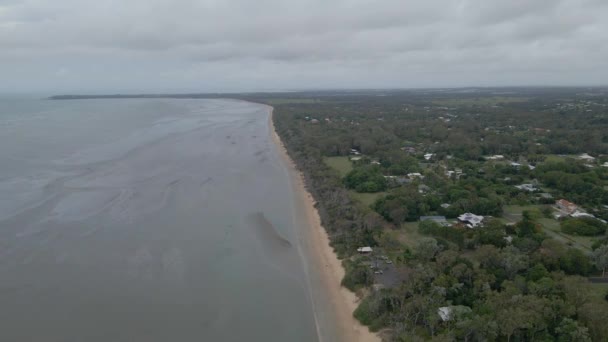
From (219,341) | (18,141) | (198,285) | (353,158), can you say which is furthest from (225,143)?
(219,341)

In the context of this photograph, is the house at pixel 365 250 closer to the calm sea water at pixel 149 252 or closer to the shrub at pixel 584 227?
the calm sea water at pixel 149 252

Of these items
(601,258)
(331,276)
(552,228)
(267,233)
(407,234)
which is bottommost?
(331,276)

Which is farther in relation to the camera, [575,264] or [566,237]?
[566,237]

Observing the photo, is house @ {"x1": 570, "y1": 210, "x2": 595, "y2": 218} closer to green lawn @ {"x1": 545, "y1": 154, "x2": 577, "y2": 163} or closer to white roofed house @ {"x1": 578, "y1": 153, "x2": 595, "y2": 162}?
green lawn @ {"x1": 545, "y1": 154, "x2": 577, "y2": 163}

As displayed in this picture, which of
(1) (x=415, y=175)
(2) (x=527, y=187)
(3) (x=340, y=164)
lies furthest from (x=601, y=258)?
(3) (x=340, y=164)

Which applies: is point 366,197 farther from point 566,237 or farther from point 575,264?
point 575,264

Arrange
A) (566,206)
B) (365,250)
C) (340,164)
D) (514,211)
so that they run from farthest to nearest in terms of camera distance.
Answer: (340,164) → (514,211) → (566,206) → (365,250)

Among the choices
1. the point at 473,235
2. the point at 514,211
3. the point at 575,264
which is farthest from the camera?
the point at 514,211
